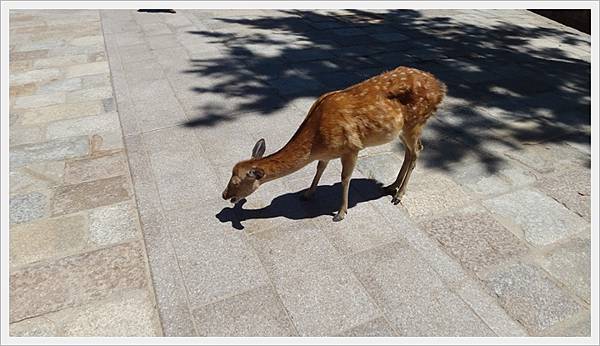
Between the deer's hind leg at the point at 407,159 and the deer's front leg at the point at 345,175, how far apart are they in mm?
636

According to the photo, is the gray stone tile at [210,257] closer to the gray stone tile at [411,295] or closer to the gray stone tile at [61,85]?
the gray stone tile at [411,295]

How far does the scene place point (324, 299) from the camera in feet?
11.0

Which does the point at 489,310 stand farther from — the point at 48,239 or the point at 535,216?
the point at 48,239

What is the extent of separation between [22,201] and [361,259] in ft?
12.0

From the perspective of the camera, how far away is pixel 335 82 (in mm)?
7230

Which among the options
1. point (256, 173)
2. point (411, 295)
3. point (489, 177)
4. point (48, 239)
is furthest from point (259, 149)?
point (489, 177)

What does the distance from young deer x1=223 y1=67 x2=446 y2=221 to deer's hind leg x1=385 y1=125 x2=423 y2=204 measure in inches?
4.0

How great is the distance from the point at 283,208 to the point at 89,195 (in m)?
2.16

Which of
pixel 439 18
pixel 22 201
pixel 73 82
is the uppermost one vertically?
pixel 439 18

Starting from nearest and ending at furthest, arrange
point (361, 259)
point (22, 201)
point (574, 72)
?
point (361, 259) → point (22, 201) → point (574, 72)

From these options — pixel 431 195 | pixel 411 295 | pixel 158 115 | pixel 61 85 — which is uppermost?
pixel 61 85

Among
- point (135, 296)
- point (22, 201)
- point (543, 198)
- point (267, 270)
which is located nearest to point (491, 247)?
point (543, 198)

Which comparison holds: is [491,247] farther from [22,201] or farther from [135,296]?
[22,201]

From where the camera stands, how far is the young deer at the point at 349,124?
3732 millimetres
